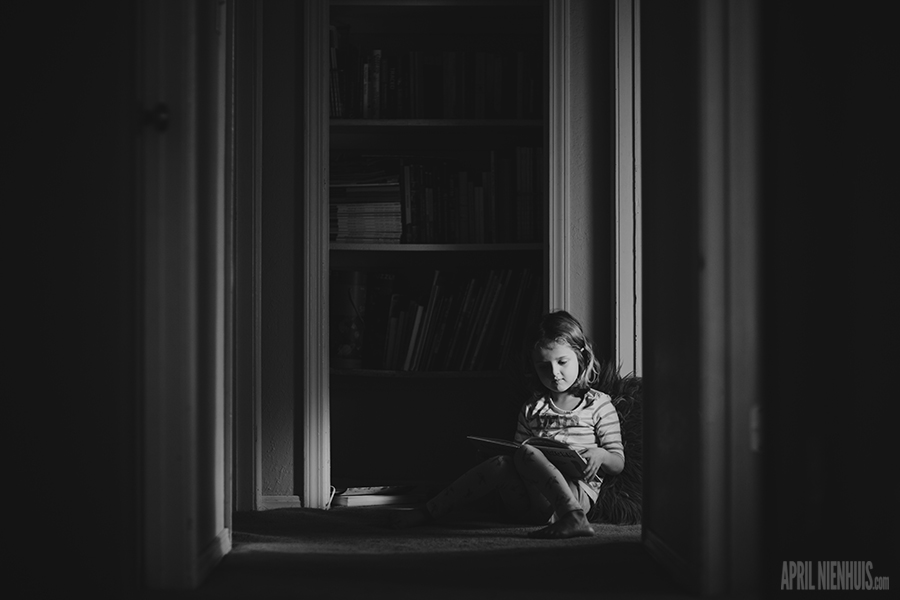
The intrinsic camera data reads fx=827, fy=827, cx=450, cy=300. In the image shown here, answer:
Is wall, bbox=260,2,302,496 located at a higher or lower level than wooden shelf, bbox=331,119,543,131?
lower

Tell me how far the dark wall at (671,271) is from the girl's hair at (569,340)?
527 millimetres

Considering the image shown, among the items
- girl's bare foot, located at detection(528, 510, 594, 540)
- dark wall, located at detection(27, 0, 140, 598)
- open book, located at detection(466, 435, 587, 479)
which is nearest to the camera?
dark wall, located at detection(27, 0, 140, 598)

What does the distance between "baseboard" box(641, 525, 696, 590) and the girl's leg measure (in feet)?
0.86

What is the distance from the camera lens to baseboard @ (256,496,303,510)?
2377 mm

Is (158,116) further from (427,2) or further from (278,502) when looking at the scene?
(427,2)

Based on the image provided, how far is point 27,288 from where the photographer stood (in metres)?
1.24

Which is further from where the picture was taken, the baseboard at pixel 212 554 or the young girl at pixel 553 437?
the young girl at pixel 553 437

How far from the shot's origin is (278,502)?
7.82ft

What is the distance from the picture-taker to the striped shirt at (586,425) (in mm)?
2195

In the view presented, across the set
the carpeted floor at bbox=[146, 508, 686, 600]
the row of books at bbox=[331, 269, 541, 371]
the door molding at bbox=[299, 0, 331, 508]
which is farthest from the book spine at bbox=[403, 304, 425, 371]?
the carpeted floor at bbox=[146, 508, 686, 600]

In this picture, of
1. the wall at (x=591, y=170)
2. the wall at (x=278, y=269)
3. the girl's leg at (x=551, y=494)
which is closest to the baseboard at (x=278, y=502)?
the wall at (x=278, y=269)

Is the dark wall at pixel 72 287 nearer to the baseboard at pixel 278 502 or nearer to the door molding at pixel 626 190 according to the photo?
the baseboard at pixel 278 502

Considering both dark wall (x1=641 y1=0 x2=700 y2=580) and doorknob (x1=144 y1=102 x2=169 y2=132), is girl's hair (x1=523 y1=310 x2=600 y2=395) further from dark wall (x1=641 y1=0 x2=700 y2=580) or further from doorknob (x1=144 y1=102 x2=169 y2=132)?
doorknob (x1=144 y1=102 x2=169 y2=132)

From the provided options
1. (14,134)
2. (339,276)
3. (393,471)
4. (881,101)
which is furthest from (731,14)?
(393,471)
